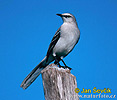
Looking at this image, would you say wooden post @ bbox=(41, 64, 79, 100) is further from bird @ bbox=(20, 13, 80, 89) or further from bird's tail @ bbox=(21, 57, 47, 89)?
bird @ bbox=(20, 13, 80, 89)

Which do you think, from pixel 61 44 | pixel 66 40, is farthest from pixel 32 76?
pixel 66 40

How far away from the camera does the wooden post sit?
3098mm

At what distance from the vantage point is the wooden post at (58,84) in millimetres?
3098

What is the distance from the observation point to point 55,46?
5070 millimetres

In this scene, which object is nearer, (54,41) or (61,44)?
(61,44)

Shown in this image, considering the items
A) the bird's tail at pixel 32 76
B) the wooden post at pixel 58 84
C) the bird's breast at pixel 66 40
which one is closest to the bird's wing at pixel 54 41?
the bird's breast at pixel 66 40

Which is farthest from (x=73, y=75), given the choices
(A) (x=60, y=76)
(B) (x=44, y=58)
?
(B) (x=44, y=58)

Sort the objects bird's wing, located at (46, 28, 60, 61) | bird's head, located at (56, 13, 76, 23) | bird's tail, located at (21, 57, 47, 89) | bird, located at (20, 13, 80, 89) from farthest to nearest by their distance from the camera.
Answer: bird's head, located at (56, 13, 76, 23), bird's wing, located at (46, 28, 60, 61), bird, located at (20, 13, 80, 89), bird's tail, located at (21, 57, 47, 89)

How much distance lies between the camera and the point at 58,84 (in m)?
3.15

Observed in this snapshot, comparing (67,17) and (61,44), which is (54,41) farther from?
(67,17)

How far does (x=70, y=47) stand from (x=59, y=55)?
1.34ft

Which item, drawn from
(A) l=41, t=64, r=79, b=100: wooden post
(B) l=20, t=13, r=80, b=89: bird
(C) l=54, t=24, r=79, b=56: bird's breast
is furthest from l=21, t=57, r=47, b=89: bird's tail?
(A) l=41, t=64, r=79, b=100: wooden post

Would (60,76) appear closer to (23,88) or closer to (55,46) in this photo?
(23,88)

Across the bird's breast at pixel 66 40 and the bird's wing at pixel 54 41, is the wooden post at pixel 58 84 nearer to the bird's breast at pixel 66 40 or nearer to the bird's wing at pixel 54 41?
the bird's breast at pixel 66 40
